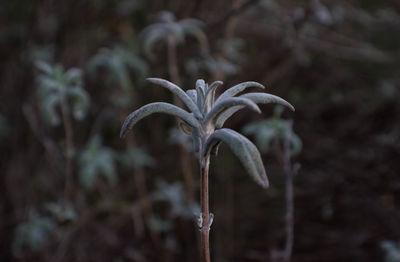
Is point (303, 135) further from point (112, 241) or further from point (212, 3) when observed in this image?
point (112, 241)

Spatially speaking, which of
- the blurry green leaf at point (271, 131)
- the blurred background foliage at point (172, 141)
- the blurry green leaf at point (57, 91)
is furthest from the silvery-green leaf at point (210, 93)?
the blurred background foliage at point (172, 141)

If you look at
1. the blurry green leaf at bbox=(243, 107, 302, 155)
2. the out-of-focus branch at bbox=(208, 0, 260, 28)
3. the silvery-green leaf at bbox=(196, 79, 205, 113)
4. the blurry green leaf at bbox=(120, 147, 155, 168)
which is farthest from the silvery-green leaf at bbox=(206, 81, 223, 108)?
the blurry green leaf at bbox=(120, 147, 155, 168)

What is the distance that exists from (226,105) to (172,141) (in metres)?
2.32

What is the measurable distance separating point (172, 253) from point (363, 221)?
1.60m

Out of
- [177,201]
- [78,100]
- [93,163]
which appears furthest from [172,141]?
[78,100]

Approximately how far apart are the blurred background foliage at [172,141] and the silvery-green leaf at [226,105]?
5.03 ft

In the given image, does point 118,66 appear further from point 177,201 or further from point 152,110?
point 152,110

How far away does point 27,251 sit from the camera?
10.4 feet

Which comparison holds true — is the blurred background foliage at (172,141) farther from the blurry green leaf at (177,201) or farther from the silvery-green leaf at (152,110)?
the silvery-green leaf at (152,110)

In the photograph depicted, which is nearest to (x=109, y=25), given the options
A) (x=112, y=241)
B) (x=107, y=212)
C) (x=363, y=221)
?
(x=107, y=212)

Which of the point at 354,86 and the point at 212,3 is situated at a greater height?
the point at 212,3

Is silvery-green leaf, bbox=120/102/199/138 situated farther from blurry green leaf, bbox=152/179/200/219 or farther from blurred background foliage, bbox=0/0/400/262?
blurry green leaf, bbox=152/179/200/219

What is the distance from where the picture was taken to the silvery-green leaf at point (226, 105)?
96 centimetres

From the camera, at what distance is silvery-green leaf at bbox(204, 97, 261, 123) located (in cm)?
96
